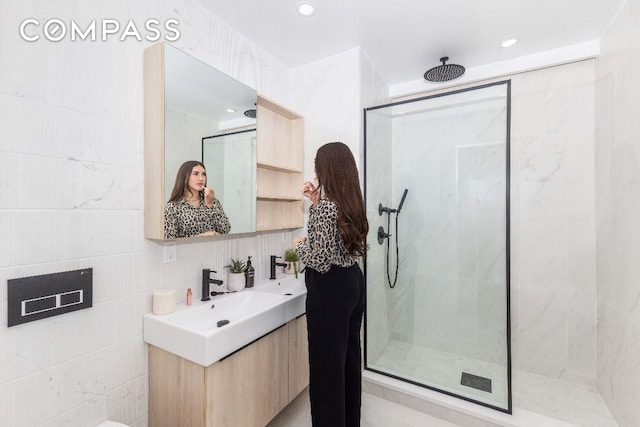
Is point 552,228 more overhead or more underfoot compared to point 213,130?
more underfoot

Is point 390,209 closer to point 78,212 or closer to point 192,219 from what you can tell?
point 192,219

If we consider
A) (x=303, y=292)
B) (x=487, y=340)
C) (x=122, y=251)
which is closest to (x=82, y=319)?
(x=122, y=251)

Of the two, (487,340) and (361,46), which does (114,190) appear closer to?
(361,46)

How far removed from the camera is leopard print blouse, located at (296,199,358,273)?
1.36 metres

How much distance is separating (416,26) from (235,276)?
203 cm

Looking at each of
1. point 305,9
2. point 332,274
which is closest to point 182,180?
point 332,274

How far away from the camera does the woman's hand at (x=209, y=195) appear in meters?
1.60

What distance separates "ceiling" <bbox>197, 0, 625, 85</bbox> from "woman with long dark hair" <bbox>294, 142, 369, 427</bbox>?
37.5 inches

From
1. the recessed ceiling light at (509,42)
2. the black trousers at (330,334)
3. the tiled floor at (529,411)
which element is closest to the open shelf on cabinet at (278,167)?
the black trousers at (330,334)

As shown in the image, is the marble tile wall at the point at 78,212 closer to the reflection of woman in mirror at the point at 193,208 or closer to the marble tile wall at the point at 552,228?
the reflection of woman in mirror at the point at 193,208

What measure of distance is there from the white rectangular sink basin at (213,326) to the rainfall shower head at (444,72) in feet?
6.87

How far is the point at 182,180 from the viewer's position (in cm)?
146

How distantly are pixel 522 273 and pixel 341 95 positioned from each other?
200 centimetres

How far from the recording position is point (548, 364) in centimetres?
215
